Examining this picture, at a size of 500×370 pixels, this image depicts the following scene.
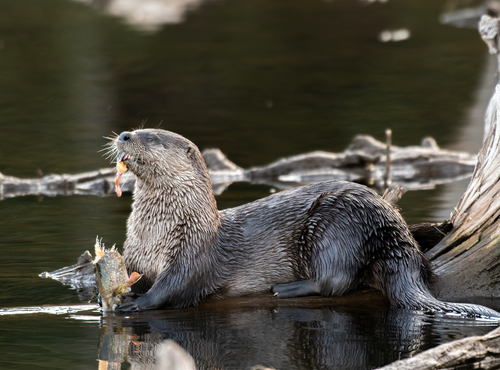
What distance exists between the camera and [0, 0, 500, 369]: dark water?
3744 mm

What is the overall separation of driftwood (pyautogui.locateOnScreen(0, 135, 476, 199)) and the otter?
297 centimetres

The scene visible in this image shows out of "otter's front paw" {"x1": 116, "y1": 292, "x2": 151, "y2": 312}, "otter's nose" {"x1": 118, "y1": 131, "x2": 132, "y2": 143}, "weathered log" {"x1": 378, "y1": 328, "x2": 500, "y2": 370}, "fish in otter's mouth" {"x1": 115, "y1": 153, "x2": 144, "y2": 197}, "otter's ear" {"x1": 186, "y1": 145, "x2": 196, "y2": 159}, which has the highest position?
"otter's nose" {"x1": 118, "y1": 131, "x2": 132, "y2": 143}

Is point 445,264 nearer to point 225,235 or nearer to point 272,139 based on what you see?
point 225,235

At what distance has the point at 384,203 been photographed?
4453 millimetres

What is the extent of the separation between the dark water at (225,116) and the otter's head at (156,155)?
2.46 feet

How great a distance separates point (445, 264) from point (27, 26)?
15.6m

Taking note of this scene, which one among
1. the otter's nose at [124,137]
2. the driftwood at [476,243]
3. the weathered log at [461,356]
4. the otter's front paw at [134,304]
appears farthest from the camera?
the driftwood at [476,243]

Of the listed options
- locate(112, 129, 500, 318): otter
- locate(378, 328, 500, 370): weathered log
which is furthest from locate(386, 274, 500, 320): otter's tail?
locate(378, 328, 500, 370): weathered log

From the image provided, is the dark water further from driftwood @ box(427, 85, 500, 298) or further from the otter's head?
the otter's head

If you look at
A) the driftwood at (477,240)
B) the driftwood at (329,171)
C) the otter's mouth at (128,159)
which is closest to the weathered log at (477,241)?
the driftwood at (477,240)

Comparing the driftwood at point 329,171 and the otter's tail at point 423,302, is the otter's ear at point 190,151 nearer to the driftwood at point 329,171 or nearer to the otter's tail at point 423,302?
the otter's tail at point 423,302

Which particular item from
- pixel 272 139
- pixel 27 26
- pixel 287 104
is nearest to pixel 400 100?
pixel 287 104

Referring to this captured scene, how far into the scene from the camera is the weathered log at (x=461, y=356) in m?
2.96

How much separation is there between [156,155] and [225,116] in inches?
274
